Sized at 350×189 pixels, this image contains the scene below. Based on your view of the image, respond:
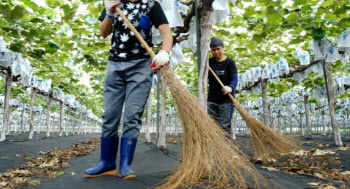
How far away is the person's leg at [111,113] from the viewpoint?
2479mm

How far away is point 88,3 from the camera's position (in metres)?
4.44

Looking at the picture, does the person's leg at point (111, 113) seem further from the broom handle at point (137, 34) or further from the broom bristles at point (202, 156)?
the broom bristles at point (202, 156)

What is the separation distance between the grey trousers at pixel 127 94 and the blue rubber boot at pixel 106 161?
0.24ft

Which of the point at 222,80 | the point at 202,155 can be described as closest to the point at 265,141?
the point at 222,80

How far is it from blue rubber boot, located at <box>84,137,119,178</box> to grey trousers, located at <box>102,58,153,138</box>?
2.8 inches

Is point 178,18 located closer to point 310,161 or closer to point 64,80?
point 310,161

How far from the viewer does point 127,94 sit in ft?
8.13

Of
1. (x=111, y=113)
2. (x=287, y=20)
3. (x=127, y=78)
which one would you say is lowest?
(x=111, y=113)

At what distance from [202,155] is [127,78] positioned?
0.95 m

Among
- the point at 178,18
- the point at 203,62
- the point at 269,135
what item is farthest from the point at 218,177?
the point at 178,18

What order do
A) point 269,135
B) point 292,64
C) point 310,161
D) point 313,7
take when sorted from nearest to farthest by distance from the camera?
point 269,135, point 310,161, point 313,7, point 292,64

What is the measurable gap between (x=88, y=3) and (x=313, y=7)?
3931 millimetres

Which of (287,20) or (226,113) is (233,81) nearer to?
(226,113)

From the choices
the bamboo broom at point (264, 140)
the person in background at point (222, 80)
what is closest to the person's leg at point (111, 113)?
the bamboo broom at point (264, 140)
